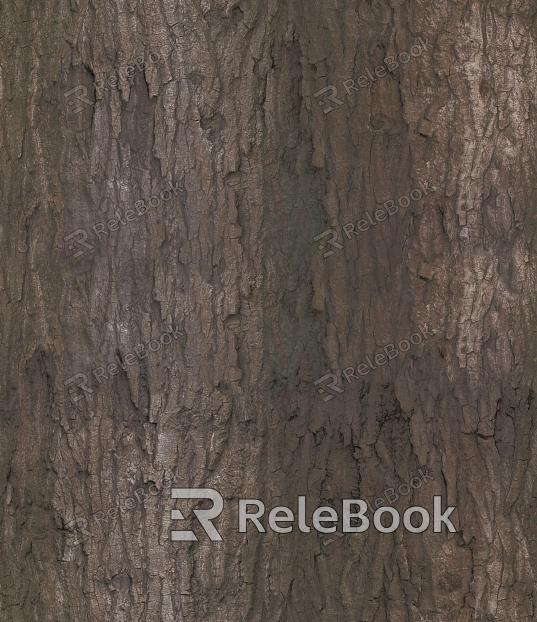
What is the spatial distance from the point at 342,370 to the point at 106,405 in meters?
0.64

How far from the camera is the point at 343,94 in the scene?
102 inches

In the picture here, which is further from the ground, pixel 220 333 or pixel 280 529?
pixel 220 333

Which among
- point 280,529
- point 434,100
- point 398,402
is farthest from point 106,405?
point 434,100

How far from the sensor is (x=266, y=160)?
8.55 feet

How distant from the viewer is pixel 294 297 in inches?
104

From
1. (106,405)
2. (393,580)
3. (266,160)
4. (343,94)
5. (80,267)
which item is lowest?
(393,580)

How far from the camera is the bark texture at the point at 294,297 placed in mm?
2574

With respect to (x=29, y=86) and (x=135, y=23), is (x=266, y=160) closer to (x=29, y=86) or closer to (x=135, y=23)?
(x=135, y=23)

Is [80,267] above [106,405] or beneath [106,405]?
above

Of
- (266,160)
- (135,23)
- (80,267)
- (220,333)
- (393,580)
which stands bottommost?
(393,580)

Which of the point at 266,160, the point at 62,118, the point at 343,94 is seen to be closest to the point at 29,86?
the point at 62,118

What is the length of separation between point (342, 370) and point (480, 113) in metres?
0.78

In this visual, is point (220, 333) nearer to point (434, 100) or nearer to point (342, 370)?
point (342, 370)

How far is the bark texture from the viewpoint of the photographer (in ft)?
8.45
